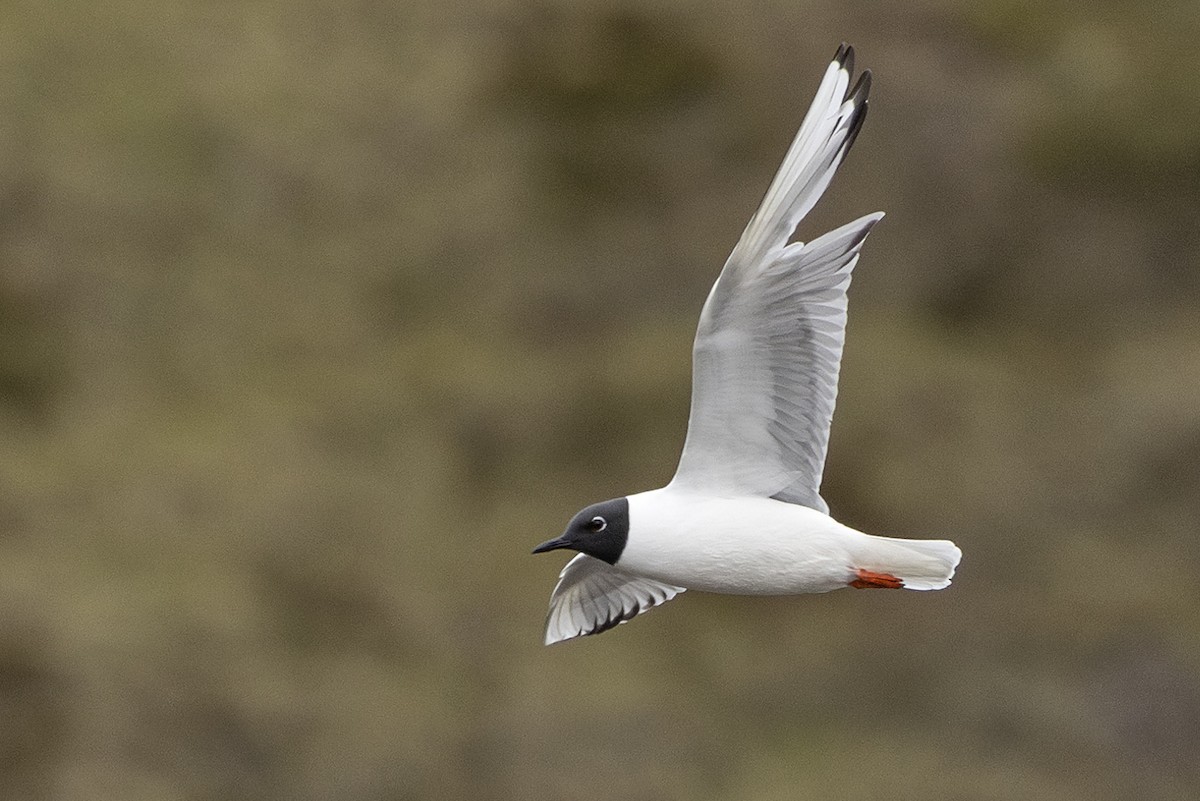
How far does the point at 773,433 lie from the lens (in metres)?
5.48

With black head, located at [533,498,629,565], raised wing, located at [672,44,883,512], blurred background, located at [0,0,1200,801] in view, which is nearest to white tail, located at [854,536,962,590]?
raised wing, located at [672,44,883,512]

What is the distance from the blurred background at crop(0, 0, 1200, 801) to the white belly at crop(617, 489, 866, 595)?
17.8 feet

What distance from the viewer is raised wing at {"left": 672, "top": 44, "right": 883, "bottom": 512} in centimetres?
511

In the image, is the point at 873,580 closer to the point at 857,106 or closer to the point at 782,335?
the point at 782,335

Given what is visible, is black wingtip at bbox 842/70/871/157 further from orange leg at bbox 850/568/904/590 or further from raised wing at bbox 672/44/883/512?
orange leg at bbox 850/568/904/590

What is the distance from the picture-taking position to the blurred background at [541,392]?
424 inches

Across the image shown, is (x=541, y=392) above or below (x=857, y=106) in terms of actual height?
above

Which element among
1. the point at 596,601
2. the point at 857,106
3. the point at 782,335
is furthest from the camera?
the point at 596,601

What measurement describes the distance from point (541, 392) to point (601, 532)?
6433 millimetres

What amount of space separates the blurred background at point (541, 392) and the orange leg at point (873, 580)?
210 inches

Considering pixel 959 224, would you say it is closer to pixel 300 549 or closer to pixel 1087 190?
pixel 1087 190

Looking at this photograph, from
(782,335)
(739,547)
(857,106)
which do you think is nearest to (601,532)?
(739,547)

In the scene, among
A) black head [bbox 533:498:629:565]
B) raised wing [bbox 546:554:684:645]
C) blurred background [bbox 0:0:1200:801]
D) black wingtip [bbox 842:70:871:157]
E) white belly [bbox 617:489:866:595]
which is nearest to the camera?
black wingtip [bbox 842:70:871:157]

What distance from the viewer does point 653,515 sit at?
17.8 feet
